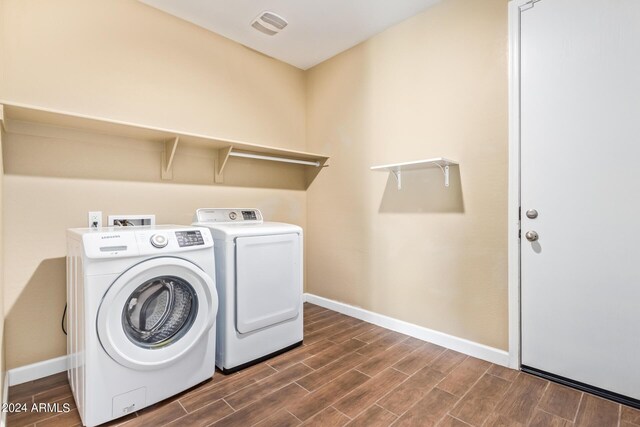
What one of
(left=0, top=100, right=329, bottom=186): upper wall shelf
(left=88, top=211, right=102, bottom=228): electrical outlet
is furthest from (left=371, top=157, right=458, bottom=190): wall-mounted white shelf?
(left=88, top=211, right=102, bottom=228): electrical outlet

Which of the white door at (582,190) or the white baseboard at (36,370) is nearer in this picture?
the white door at (582,190)

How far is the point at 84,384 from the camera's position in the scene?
1416mm

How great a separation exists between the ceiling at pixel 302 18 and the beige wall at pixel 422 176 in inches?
5.5

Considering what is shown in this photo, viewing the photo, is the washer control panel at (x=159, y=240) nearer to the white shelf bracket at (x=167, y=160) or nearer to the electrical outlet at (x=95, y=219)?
the electrical outlet at (x=95, y=219)

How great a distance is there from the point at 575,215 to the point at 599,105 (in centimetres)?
58

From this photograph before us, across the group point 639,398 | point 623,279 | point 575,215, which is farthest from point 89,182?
point 639,398

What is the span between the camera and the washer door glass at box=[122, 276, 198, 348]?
1.56 meters

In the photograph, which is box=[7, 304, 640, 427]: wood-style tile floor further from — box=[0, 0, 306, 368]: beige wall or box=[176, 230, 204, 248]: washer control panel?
box=[176, 230, 204, 248]: washer control panel

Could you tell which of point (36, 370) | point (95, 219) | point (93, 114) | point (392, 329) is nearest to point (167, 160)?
point (93, 114)

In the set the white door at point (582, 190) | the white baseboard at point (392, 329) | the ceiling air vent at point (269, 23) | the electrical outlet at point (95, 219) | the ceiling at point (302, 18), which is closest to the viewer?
the white door at point (582, 190)

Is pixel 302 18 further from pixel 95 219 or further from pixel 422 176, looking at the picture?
pixel 95 219

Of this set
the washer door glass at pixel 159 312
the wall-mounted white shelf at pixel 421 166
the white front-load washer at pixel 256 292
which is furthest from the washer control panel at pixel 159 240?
the wall-mounted white shelf at pixel 421 166

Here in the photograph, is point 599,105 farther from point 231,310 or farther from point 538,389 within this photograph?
point 231,310

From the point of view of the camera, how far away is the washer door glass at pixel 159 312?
5.10ft
